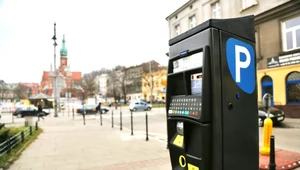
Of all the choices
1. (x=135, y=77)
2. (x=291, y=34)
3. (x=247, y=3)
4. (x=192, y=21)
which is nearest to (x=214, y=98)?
(x=291, y=34)

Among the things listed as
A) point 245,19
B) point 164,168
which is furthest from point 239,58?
point 164,168

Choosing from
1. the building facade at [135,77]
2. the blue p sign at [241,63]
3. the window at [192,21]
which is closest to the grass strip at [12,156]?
the blue p sign at [241,63]

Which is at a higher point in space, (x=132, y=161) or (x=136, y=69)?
(x=136, y=69)

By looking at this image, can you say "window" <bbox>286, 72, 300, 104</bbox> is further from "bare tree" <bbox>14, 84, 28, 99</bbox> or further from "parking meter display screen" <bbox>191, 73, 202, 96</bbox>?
"bare tree" <bbox>14, 84, 28, 99</bbox>

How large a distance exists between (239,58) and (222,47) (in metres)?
0.30

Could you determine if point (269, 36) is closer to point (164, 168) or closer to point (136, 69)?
point (164, 168)

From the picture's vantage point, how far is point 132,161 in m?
5.49

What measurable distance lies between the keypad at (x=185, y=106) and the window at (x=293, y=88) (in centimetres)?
1437

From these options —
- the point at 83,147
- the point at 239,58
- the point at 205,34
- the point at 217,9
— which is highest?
the point at 217,9

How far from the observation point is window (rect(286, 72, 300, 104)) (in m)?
14.1

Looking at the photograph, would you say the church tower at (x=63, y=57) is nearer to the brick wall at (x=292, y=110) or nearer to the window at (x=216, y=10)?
the window at (x=216, y=10)

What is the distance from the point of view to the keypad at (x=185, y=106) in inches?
84.6

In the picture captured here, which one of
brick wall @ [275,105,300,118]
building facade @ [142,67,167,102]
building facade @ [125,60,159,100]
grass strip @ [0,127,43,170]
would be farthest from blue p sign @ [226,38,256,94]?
building facade @ [125,60,159,100]

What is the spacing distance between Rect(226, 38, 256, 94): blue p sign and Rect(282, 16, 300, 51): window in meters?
14.0
